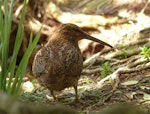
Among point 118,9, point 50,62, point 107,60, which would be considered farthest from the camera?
point 118,9

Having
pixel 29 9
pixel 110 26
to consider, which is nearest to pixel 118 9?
pixel 110 26

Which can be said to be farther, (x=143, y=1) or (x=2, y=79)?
(x=143, y=1)

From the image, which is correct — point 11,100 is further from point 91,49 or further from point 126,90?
point 91,49

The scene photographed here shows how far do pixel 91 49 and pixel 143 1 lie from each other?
140cm

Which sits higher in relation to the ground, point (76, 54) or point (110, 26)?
point (110, 26)

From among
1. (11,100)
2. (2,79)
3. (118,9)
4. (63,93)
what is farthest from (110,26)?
(11,100)

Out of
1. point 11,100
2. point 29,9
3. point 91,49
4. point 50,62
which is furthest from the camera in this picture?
point 29,9

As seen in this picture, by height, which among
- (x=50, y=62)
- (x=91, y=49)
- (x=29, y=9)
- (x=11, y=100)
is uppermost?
(x=29, y=9)

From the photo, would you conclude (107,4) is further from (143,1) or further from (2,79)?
(2,79)

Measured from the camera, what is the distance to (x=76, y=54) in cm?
420

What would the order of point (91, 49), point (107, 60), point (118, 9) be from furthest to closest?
1. point (118, 9)
2. point (91, 49)
3. point (107, 60)

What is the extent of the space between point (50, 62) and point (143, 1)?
4.59 metres

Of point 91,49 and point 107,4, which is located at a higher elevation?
point 107,4

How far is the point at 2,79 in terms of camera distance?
125 inches
